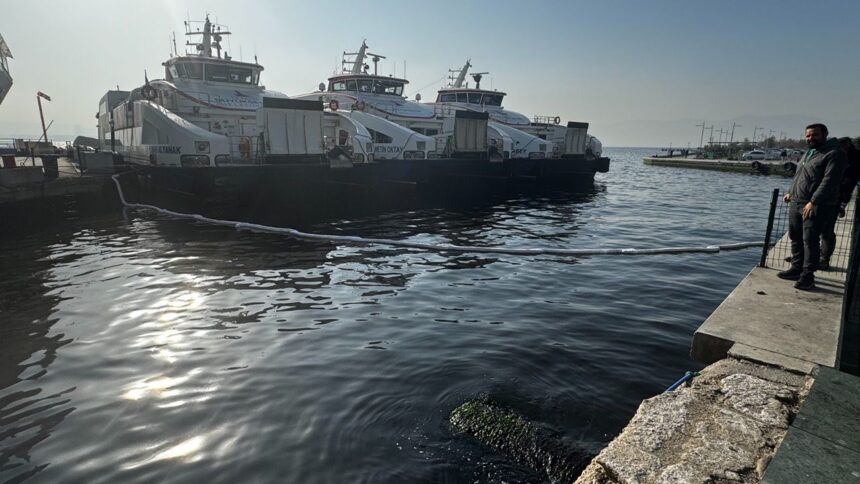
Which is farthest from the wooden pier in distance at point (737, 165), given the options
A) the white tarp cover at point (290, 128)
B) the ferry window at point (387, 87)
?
the white tarp cover at point (290, 128)

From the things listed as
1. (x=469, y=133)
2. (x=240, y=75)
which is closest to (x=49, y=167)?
(x=240, y=75)

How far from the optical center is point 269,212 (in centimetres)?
1633

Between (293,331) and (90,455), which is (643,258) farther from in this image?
(90,455)

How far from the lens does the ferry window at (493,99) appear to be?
1478 inches

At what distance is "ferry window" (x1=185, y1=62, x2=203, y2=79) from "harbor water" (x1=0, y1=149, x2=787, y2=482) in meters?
14.0

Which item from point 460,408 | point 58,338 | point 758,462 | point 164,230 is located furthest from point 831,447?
point 164,230

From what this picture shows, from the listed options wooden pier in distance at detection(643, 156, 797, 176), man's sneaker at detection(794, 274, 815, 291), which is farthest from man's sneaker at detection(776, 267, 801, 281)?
wooden pier in distance at detection(643, 156, 797, 176)

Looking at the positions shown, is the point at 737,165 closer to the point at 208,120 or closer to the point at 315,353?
the point at 208,120

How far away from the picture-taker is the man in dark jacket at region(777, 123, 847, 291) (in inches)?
199

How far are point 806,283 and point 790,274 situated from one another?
1.51ft

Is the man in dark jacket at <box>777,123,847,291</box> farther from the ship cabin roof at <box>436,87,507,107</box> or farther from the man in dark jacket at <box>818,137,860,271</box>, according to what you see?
the ship cabin roof at <box>436,87,507,107</box>

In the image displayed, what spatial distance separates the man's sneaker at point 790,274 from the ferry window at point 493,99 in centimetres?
3404

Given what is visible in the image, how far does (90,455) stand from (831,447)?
4.82 m

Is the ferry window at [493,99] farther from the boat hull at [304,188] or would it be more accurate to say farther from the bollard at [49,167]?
the bollard at [49,167]
